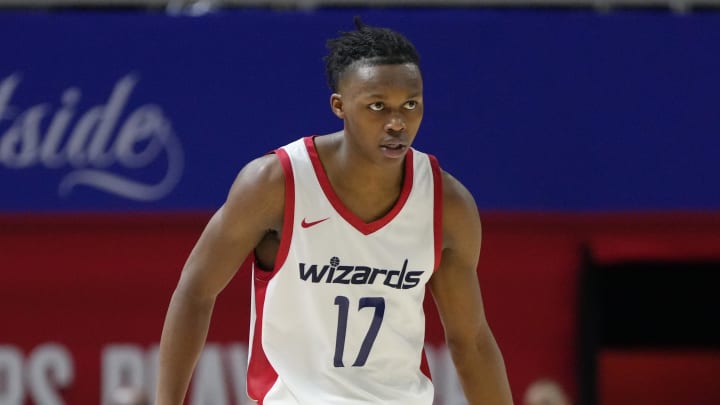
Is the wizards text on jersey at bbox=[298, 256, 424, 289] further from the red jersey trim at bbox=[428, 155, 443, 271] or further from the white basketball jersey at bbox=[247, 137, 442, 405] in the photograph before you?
the red jersey trim at bbox=[428, 155, 443, 271]

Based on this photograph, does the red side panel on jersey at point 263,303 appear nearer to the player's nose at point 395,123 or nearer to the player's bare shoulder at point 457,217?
the player's nose at point 395,123

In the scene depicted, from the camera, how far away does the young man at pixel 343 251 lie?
358cm

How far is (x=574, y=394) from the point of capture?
7.77 m

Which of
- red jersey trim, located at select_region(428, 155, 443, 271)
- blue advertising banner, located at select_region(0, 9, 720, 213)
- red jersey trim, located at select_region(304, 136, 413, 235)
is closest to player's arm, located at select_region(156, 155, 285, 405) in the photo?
red jersey trim, located at select_region(304, 136, 413, 235)

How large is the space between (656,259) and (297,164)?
4.68 m

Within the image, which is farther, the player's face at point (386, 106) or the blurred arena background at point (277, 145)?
the blurred arena background at point (277, 145)

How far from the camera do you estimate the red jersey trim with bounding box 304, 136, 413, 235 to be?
3688 millimetres

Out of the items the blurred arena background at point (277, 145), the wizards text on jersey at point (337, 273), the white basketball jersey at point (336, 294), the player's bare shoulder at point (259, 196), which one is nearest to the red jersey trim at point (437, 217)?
the white basketball jersey at point (336, 294)

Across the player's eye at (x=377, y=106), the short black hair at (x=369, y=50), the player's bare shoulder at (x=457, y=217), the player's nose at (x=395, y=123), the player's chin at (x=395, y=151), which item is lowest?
the player's bare shoulder at (x=457, y=217)

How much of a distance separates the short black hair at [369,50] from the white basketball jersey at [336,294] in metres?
0.27

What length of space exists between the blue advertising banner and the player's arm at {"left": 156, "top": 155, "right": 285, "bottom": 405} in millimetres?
3873

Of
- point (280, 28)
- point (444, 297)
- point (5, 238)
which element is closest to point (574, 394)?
point (280, 28)

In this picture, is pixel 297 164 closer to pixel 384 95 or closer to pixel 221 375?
pixel 384 95

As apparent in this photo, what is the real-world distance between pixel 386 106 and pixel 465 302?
0.70 m
